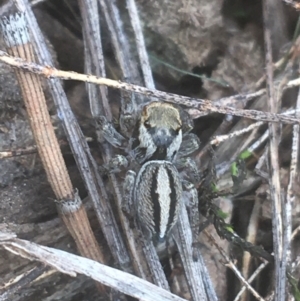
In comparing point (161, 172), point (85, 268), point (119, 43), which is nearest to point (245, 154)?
point (161, 172)

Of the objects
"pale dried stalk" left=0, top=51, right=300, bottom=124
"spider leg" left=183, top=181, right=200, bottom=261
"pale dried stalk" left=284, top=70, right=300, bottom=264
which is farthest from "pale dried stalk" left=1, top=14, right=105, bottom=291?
"pale dried stalk" left=284, top=70, right=300, bottom=264

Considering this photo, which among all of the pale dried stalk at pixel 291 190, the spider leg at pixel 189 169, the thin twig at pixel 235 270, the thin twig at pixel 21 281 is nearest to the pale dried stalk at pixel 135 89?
the pale dried stalk at pixel 291 190

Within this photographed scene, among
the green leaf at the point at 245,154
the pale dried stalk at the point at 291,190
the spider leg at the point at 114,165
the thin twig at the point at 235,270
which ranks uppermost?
the spider leg at the point at 114,165

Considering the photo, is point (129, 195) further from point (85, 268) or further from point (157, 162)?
point (85, 268)

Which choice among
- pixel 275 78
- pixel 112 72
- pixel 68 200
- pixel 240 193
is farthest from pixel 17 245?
pixel 275 78

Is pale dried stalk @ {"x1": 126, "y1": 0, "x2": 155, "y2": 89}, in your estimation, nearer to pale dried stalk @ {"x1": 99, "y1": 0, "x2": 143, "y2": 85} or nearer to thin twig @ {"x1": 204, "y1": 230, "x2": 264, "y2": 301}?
pale dried stalk @ {"x1": 99, "y1": 0, "x2": 143, "y2": 85}

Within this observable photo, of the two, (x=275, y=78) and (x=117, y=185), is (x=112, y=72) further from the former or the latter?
(x=275, y=78)

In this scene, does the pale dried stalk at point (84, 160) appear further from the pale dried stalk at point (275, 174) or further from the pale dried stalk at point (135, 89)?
the pale dried stalk at point (275, 174)
